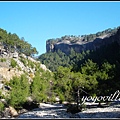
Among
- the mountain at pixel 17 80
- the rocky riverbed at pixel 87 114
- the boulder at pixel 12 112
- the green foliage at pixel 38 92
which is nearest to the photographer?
the rocky riverbed at pixel 87 114

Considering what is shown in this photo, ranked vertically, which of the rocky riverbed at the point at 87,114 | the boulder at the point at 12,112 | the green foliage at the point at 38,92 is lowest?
the rocky riverbed at the point at 87,114

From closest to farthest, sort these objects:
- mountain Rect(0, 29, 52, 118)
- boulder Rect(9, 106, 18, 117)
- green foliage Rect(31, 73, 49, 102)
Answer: boulder Rect(9, 106, 18, 117), mountain Rect(0, 29, 52, 118), green foliage Rect(31, 73, 49, 102)

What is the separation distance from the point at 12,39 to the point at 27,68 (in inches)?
684

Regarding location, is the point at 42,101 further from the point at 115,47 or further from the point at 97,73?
the point at 115,47

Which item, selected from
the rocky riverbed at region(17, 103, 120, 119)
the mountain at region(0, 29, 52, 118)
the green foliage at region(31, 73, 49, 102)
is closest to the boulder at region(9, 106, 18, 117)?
the mountain at region(0, 29, 52, 118)

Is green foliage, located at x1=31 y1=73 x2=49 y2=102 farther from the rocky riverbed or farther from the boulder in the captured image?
the rocky riverbed

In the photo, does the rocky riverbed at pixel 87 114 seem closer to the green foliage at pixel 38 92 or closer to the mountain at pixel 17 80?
the mountain at pixel 17 80

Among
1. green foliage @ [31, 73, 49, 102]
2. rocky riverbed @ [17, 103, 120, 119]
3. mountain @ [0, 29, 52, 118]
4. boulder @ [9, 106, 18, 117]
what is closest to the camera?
rocky riverbed @ [17, 103, 120, 119]

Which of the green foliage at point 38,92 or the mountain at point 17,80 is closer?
the mountain at point 17,80

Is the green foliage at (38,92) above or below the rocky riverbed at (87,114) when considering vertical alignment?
above

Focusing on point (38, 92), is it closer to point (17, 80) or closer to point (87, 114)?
point (17, 80)

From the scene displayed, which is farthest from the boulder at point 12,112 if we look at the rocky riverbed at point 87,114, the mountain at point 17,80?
the rocky riverbed at point 87,114

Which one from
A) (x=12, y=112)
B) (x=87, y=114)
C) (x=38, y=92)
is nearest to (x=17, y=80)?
(x=38, y=92)

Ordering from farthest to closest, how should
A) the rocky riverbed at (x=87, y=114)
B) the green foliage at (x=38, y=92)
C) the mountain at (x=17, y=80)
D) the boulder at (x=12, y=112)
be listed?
1. the green foliage at (x=38, y=92)
2. the mountain at (x=17, y=80)
3. the boulder at (x=12, y=112)
4. the rocky riverbed at (x=87, y=114)
